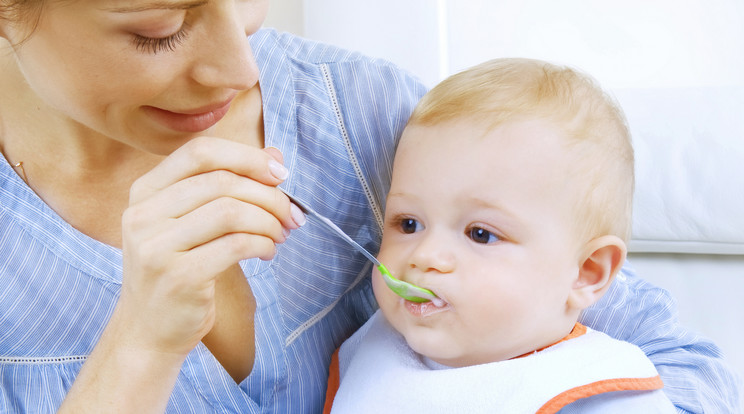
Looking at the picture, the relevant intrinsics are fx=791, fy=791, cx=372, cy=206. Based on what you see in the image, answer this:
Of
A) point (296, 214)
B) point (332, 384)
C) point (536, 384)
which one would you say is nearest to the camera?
point (296, 214)

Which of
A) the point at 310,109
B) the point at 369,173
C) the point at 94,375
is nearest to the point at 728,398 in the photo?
the point at 369,173

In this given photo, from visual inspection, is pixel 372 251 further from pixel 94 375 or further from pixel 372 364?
pixel 94 375

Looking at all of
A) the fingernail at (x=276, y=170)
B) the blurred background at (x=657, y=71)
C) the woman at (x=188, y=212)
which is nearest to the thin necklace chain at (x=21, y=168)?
the woman at (x=188, y=212)

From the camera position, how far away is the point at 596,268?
113cm

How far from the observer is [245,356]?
1185 mm

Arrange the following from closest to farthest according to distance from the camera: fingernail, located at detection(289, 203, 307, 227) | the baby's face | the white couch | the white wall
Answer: fingernail, located at detection(289, 203, 307, 227)
the baby's face
the white couch
the white wall

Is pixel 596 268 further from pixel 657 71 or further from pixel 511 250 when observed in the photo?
pixel 657 71

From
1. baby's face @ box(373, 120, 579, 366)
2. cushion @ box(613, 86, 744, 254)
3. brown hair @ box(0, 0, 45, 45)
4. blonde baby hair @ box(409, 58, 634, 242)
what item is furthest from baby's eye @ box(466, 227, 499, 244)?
cushion @ box(613, 86, 744, 254)

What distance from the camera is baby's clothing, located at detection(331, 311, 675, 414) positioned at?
1.04 meters

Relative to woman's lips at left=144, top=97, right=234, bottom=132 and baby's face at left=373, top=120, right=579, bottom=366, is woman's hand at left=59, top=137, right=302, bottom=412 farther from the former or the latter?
baby's face at left=373, top=120, right=579, bottom=366

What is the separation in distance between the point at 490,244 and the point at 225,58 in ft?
1.38

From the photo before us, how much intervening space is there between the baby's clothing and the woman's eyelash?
55 centimetres

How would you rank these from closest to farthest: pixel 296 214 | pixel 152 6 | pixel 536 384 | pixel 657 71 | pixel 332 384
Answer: pixel 152 6 < pixel 296 214 < pixel 536 384 < pixel 332 384 < pixel 657 71

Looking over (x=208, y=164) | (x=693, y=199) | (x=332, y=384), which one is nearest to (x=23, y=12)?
(x=208, y=164)
